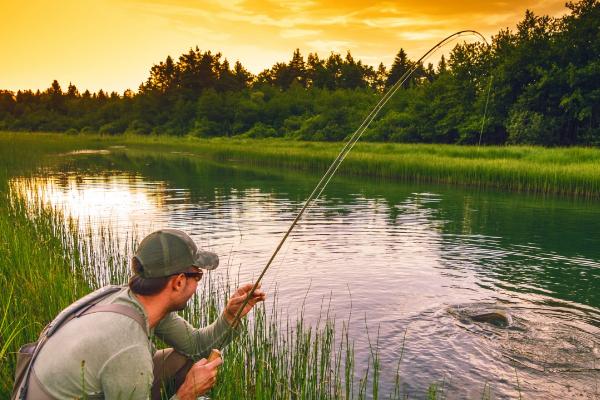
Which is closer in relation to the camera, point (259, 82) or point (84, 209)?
point (84, 209)

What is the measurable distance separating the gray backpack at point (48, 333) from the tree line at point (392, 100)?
328 cm

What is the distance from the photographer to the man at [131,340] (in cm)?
260

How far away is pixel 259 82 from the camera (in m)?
108

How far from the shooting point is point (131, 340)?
268cm

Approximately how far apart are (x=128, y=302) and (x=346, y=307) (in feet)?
20.5

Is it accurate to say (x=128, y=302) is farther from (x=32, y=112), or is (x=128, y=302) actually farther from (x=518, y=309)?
(x=32, y=112)

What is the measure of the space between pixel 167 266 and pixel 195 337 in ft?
3.99

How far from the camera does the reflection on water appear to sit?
6.62 metres

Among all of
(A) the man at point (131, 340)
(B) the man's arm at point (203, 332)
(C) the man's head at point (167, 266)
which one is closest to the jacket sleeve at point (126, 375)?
(A) the man at point (131, 340)

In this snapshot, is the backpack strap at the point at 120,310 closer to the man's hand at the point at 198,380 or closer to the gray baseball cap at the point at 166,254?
the gray baseball cap at the point at 166,254

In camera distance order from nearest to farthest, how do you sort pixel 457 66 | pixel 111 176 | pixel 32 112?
1. pixel 111 176
2. pixel 457 66
3. pixel 32 112

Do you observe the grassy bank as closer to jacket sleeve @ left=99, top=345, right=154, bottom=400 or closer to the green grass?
the green grass

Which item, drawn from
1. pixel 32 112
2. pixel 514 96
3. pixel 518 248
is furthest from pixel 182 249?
pixel 32 112

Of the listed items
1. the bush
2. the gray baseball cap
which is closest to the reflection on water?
the gray baseball cap
